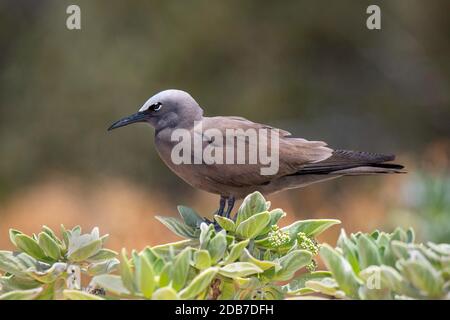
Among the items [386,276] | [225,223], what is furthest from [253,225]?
[386,276]

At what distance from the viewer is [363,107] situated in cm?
529

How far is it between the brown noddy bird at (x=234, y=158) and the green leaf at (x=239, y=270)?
0.72m

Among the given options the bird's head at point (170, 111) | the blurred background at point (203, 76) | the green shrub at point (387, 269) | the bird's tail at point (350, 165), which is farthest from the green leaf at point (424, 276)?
the blurred background at point (203, 76)

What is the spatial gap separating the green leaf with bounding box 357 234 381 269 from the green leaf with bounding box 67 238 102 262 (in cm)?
38

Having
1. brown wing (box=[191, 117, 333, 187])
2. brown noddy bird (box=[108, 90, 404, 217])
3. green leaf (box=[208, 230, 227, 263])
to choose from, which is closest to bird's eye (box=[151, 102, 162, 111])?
brown noddy bird (box=[108, 90, 404, 217])

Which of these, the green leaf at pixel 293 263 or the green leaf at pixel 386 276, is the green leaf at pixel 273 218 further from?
the green leaf at pixel 386 276

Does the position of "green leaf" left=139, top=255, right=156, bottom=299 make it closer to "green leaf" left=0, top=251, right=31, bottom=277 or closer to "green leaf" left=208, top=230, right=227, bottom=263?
"green leaf" left=208, top=230, right=227, bottom=263

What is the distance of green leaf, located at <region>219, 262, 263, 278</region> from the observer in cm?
95

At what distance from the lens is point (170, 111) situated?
5.74 ft

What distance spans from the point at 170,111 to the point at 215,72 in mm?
3504

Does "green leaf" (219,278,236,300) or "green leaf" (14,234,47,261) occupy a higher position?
"green leaf" (14,234,47,261)

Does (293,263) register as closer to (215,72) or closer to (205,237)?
(205,237)
